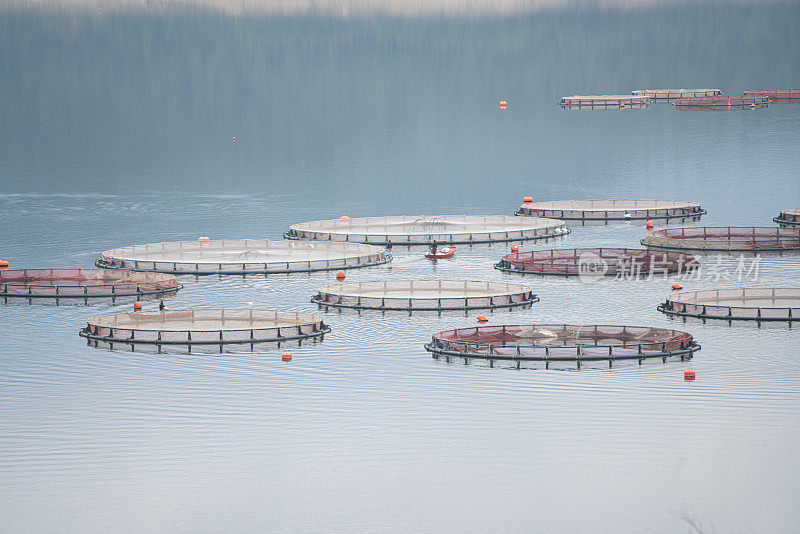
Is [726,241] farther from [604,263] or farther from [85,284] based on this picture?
[85,284]

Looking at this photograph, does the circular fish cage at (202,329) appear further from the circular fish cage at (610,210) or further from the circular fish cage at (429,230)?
the circular fish cage at (610,210)

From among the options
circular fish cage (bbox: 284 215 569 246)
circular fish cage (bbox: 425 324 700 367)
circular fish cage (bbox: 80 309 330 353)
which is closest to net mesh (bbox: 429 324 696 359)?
circular fish cage (bbox: 425 324 700 367)

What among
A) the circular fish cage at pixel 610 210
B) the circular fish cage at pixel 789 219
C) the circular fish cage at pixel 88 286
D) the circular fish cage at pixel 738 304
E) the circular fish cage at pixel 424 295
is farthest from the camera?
the circular fish cage at pixel 789 219

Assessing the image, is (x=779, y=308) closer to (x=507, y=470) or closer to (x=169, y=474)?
(x=507, y=470)

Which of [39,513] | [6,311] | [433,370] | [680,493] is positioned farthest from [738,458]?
[6,311]

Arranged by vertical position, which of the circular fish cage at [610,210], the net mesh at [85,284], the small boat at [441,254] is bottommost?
the net mesh at [85,284]

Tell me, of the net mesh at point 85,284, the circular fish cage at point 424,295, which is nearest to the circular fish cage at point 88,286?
the net mesh at point 85,284
